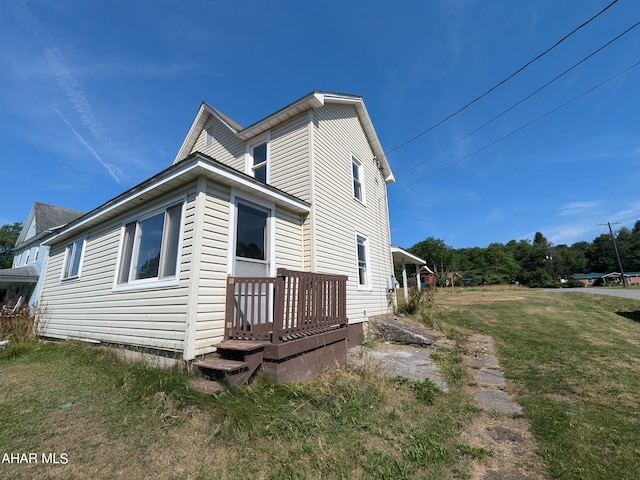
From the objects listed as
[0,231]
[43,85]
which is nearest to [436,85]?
[43,85]

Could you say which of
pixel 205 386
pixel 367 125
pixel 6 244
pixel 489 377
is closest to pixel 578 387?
pixel 489 377

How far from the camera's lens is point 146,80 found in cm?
914

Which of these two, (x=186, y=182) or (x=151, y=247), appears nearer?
(x=186, y=182)

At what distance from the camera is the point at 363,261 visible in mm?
9445

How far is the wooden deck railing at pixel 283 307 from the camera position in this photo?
4.06 metres

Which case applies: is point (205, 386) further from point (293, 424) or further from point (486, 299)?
point (486, 299)

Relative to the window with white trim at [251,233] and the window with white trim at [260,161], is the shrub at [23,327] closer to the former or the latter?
the window with white trim at [251,233]

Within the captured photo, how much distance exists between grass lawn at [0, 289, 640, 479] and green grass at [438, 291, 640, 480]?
0.02 metres

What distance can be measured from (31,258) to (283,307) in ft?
65.5

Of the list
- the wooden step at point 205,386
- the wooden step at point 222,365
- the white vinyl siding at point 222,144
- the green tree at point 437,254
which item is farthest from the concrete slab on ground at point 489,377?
the green tree at point 437,254

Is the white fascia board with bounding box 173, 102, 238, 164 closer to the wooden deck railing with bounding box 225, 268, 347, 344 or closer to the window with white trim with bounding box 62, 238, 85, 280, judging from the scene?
the window with white trim with bounding box 62, 238, 85, 280

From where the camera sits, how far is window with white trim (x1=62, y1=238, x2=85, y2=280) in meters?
7.76

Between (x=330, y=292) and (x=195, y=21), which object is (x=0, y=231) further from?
(x=330, y=292)

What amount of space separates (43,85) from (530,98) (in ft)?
48.3
